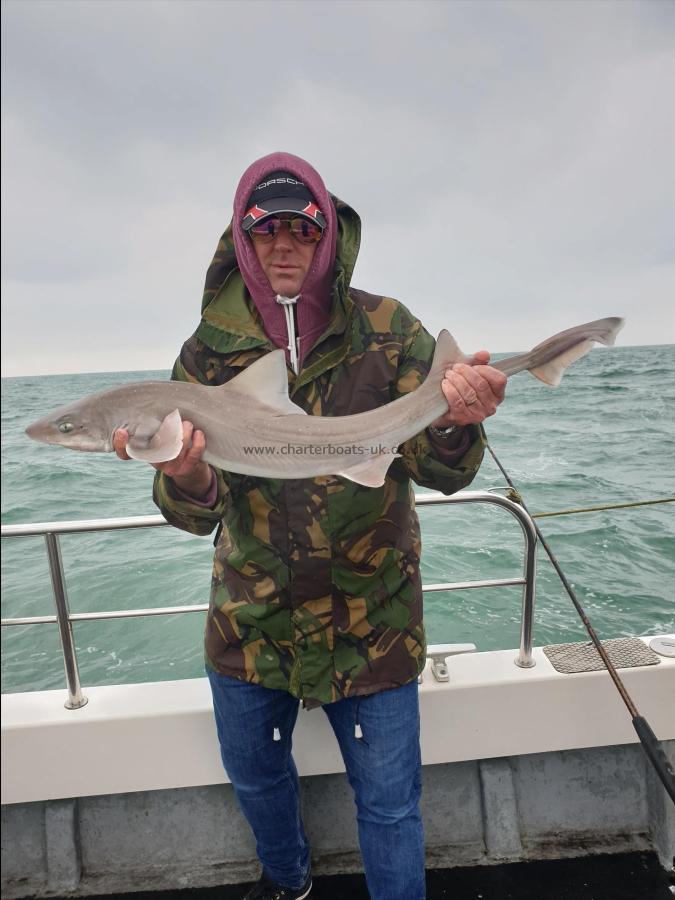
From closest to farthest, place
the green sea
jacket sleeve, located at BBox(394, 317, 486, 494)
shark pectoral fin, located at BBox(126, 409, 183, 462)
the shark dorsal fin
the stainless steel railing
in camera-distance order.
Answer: shark pectoral fin, located at BBox(126, 409, 183, 462), the shark dorsal fin, jacket sleeve, located at BBox(394, 317, 486, 494), the stainless steel railing, the green sea

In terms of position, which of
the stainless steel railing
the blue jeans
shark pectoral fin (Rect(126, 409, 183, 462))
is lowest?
the blue jeans

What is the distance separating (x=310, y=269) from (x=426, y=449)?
2.31 ft

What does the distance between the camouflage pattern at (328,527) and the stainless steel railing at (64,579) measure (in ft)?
1.58

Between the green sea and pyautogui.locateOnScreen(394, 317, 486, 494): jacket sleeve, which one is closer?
pyautogui.locateOnScreen(394, 317, 486, 494): jacket sleeve

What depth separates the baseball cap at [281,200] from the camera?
6.04 feet

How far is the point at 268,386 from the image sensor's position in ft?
5.86

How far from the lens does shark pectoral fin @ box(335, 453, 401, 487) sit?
171cm

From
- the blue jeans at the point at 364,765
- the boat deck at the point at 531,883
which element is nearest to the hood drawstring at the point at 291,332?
the blue jeans at the point at 364,765

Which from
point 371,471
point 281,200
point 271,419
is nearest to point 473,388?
point 371,471

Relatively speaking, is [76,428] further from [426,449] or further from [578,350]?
[578,350]

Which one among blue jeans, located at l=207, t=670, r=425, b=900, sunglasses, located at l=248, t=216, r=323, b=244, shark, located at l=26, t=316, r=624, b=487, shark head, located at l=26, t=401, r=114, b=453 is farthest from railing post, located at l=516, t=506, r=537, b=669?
shark head, located at l=26, t=401, r=114, b=453

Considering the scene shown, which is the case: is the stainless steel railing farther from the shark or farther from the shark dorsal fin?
the shark dorsal fin

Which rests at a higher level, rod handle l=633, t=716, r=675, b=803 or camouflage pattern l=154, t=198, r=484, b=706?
camouflage pattern l=154, t=198, r=484, b=706

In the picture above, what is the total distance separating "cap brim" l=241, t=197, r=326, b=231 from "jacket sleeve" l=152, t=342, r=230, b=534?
1.54ft
